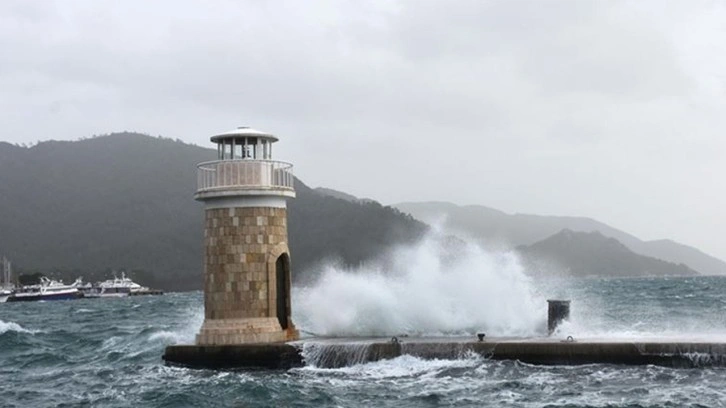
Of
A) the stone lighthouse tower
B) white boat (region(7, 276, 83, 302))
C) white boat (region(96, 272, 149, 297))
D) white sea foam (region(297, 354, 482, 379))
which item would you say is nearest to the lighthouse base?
the stone lighthouse tower

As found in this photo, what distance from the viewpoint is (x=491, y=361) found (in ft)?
75.6

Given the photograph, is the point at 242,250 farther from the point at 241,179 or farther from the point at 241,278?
the point at 241,179

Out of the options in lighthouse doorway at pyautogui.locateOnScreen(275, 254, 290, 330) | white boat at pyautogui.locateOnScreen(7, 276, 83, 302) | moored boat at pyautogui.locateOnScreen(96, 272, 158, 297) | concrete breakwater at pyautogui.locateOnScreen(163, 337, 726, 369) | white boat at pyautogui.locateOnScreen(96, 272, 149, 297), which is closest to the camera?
concrete breakwater at pyautogui.locateOnScreen(163, 337, 726, 369)

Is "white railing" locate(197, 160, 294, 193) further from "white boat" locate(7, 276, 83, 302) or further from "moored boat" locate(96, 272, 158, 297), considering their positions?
"moored boat" locate(96, 272, 158, 297)

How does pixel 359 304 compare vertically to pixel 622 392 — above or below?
above

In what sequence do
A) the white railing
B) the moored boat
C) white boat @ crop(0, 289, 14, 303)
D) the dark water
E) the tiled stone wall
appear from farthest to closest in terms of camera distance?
the moored boat
white boat @ crop(0, 289, 14, 303)
the white railing
the tiled stone wall
the dark water

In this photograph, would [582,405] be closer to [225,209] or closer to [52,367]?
[225,209]

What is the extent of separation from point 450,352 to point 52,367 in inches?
519

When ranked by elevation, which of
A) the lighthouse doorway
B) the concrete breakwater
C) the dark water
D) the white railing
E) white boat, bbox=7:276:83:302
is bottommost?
the dark water

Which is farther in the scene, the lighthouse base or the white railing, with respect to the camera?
the white railing

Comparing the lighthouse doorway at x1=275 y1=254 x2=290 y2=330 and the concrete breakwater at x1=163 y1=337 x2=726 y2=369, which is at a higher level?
the lighthouse doorway at x1=275 y1=254 x2=290 y2=330

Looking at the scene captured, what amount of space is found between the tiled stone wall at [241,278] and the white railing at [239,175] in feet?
2.36

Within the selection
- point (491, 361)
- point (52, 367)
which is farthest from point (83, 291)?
point (491, 361)

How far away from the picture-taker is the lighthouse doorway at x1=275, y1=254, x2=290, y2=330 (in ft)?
87.7
